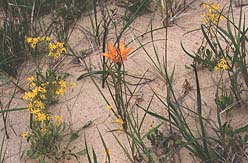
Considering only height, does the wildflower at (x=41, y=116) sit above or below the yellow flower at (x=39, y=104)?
below

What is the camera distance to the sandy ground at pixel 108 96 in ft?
8.90

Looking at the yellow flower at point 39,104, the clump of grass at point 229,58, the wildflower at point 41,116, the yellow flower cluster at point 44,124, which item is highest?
the clump of grass at point 229,58

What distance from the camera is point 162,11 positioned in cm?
345

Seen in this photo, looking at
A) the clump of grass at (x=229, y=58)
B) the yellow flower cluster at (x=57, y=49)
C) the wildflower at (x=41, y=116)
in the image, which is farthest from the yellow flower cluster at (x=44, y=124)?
the clump of grass at (x=229, y=58)

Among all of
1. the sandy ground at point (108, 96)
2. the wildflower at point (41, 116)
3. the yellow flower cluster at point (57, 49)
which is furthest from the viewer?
the yellow flower cluster at point (57, 49)

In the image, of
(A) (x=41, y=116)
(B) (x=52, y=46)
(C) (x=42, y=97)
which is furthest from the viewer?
(B) (x=52, y=46)

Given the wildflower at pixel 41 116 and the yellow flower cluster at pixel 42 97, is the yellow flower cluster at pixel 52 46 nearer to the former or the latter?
the yellow flower cluster at pixel 42 97

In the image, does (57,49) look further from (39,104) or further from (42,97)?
(39,104)

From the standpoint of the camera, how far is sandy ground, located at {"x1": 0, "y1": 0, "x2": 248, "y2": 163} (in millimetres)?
2713

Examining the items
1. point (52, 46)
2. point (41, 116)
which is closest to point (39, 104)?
point (41, 116)

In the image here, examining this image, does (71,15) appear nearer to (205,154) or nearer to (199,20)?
(199,20)

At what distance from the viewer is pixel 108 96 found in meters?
2.99

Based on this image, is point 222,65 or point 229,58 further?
point 229,58

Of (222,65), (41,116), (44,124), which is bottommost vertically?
(44,124)
